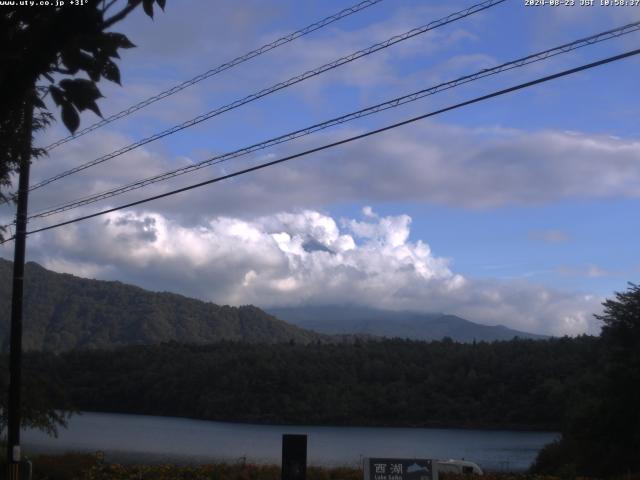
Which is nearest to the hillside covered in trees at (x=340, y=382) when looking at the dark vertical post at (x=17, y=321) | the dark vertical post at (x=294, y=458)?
the dark vertical post at (x=17, y=321)

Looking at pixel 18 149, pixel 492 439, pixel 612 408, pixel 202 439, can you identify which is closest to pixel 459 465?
pixel 612 408

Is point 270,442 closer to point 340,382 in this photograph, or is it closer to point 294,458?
point 340,382

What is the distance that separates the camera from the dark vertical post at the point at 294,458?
13805 mm

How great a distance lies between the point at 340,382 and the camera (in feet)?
277

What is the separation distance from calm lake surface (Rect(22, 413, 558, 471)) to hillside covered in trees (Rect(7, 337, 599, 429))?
2961mm

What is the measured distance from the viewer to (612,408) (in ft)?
107

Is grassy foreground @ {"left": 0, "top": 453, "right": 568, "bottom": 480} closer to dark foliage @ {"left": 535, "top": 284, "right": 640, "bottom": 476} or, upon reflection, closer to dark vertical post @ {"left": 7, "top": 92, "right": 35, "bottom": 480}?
dark vertical post @ {"left": 7, "top": 92, "right": 35, "bottom": 480}

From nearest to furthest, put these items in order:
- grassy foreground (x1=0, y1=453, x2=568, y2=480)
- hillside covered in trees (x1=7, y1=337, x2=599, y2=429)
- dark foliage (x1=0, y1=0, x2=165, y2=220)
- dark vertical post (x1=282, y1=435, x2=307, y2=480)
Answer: dark foliage (x1=0, y1=0, x2=165, y2=220) → dark vertical post (x1=282, y1=435, x2=307, y2=480) → grassy foreground (x1=0, y1=453, x2=568, y2=480) → hillside covered in trees (x1=7, y1=337, x2=599, y2=429)

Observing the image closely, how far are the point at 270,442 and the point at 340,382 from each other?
2914cm

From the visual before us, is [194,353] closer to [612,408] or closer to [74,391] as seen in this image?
[74,391]

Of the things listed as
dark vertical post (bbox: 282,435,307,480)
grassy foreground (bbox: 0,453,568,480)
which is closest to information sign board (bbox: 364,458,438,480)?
dark vertical post (bbox: 282,435,307,480)

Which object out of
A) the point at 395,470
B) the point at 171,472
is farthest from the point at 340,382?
the point at 395,470

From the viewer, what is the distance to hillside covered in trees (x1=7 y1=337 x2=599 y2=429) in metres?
68.8

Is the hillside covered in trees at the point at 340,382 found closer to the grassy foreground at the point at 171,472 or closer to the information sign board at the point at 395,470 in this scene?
the grassy foreground at the point at 171,472
